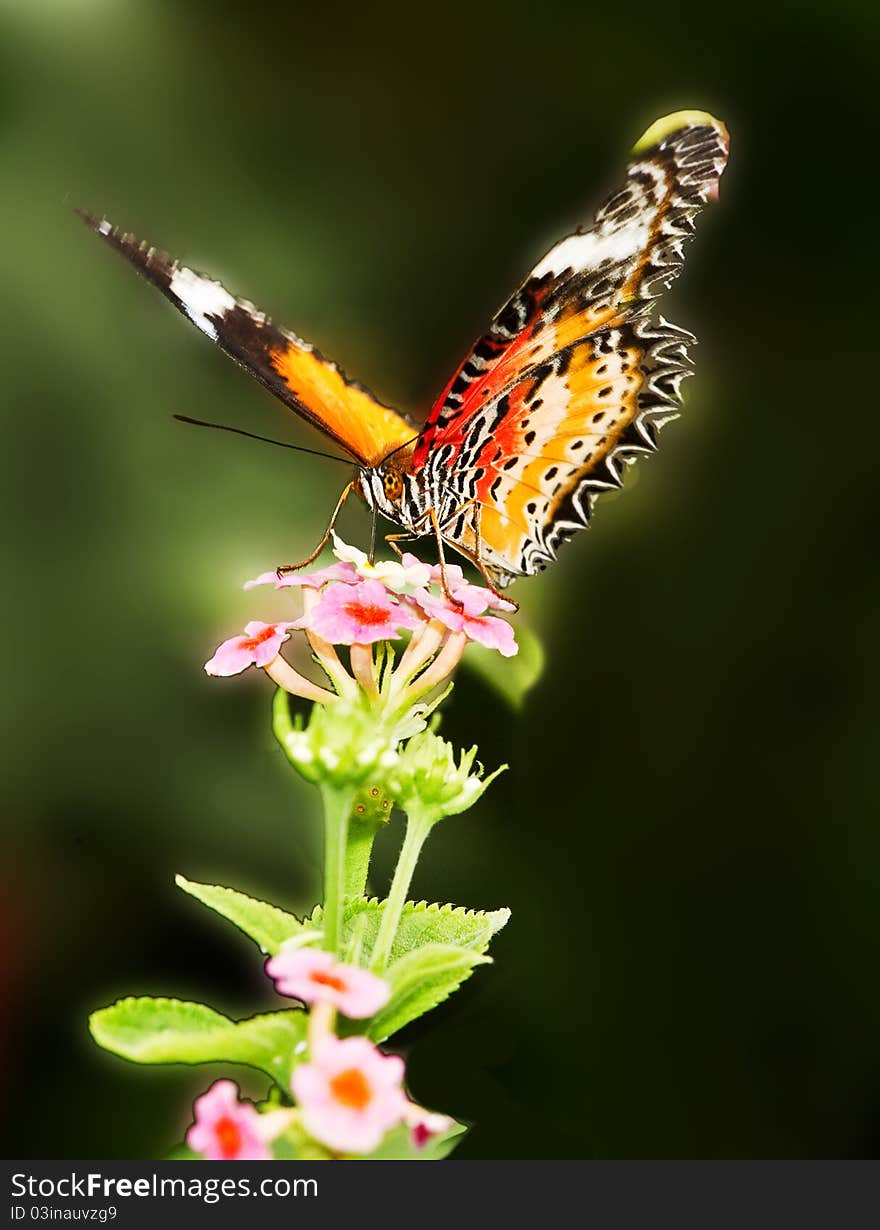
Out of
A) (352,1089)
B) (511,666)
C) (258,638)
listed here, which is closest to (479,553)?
(511,666)

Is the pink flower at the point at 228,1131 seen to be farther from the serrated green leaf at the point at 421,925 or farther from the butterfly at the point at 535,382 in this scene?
the butterfly at the point at 535,382

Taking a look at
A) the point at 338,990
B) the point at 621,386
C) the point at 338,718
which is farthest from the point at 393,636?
the point at 621,386

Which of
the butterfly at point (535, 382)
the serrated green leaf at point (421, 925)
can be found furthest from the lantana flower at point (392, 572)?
the serrated green leaf at point (421, 925)

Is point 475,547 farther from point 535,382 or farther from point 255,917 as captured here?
point 255,917

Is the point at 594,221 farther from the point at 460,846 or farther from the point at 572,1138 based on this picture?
the point at 572,1138

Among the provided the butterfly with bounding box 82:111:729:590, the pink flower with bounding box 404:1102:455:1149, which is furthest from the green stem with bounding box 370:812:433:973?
the butterfly with bounding box 82:111:729:590

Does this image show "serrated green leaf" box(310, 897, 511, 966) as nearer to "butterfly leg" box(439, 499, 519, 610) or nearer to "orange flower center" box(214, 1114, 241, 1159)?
"orange flower center" box(214, 1114, 241, 1159)

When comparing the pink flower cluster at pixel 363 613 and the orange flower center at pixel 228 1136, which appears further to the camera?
the pink flower cluster at pixel 363 613
